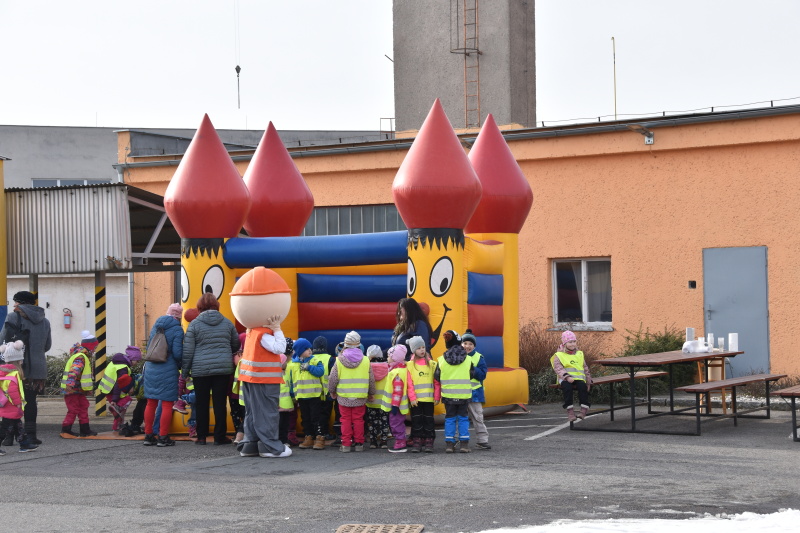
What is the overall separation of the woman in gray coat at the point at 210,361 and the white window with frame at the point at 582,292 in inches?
371

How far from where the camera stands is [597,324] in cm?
2111

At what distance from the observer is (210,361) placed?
1334 cm

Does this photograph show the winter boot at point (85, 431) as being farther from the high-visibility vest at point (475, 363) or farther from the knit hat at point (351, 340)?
the high-visibility vest at point (475, 363)

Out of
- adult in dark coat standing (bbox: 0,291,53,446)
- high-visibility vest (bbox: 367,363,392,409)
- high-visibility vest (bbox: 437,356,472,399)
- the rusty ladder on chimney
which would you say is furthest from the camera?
the rusty ladder on chimney

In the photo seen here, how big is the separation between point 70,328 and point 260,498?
2379 cm

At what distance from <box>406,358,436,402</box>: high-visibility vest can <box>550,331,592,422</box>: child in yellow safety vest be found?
2.46 m

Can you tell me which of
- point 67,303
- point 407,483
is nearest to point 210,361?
point 407,483

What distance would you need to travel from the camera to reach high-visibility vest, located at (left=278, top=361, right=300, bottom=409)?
42.3ft

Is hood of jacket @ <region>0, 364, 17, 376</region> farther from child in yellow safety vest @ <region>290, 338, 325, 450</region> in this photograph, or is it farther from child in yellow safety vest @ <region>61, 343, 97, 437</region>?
child in yellow safety vest @ <region>290, 338, 325, 450</region>

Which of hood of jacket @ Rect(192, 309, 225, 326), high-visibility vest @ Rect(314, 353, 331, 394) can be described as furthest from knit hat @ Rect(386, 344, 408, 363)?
hood of jacket @ Rect(192, 309, 225, 326)

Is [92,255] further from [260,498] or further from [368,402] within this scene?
[260,498]

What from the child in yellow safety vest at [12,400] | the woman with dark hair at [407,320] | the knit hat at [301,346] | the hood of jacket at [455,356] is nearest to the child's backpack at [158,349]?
the child in yellow safety vest at [12,400]

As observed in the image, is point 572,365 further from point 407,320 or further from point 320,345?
point 320,345

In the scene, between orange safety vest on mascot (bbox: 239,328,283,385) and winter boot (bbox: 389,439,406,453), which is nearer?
orange safety vest on mascot (bbox: 239,328,283,385)
